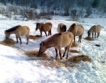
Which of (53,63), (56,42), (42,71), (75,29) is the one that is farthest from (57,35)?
(75,29)

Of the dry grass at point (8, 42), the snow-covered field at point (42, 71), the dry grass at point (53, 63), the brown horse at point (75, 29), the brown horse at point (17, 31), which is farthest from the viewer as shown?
the brown horse at point (75, 29)

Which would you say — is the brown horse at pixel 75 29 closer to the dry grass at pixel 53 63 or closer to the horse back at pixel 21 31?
the horse back at pixel 21 31

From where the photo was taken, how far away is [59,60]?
12156 millimetres

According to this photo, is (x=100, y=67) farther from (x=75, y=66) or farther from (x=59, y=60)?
(x=59, y=60)

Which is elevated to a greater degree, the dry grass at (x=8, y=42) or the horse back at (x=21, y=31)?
the horse back at (x=21, y=31)

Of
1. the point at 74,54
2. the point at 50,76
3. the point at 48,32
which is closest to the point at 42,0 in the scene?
the point at 48,32

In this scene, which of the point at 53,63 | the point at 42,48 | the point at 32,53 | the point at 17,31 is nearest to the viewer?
the point at 53,63

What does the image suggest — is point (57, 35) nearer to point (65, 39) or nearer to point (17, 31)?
point (65, 39)

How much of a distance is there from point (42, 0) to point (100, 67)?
45.4 metres

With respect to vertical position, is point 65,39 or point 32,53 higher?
point 65,39

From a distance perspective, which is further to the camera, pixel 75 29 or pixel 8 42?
pixel 75 29

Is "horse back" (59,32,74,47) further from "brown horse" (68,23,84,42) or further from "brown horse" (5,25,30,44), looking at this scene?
"brown horse" (68,23,84,42)

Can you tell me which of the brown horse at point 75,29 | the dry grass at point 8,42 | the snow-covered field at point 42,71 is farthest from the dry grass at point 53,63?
the brown horse at point 75,29

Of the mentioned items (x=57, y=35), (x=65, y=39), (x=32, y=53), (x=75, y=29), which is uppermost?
(x=57, y=35)
